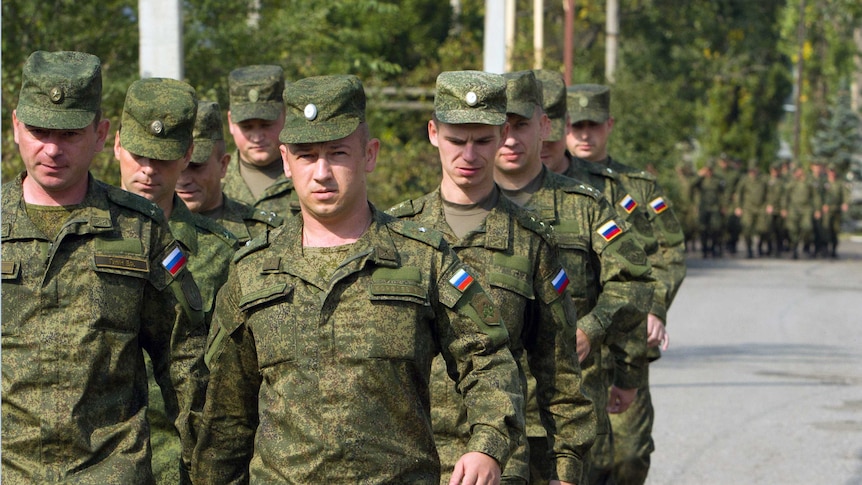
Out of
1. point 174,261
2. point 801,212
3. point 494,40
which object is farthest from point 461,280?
point 801,212

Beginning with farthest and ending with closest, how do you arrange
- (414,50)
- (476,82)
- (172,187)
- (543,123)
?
(414,50) → (543,123) → (172,187) → (476,82)

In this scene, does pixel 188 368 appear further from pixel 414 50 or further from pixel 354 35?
pixel 414 50

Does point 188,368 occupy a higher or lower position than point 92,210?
lower

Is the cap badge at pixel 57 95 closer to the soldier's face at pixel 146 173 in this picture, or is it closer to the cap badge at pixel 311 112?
the cap badge at pixel 311 112

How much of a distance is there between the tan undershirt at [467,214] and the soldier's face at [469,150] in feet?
0.23

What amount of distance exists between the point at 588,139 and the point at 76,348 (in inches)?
190

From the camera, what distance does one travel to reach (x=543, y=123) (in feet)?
22.6

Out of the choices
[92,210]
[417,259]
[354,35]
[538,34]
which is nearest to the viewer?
[417,259]

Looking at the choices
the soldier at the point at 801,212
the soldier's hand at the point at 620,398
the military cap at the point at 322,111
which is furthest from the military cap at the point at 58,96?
the soldier at the point at 801,212

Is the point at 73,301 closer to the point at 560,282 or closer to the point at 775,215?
the point at 560,282

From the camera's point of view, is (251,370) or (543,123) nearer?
(251,370)

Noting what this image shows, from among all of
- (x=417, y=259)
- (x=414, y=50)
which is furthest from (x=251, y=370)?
(x=414, y=50)

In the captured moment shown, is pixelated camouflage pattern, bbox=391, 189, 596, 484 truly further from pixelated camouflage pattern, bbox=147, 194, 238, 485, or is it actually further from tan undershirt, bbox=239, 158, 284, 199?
tan undershirt, bbox=239, 158, 284, 199

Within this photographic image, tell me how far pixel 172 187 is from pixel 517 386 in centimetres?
198
